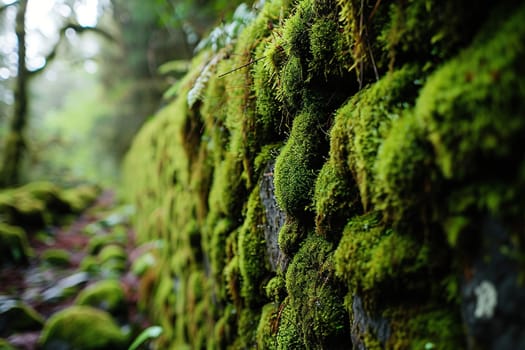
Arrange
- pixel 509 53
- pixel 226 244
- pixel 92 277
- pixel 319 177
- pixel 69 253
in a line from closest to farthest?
pixel 509 53
pixel 319 177
pixel 226 244
pixel 92 277
pixel 69 253

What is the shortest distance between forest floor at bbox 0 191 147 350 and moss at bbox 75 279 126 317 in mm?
185

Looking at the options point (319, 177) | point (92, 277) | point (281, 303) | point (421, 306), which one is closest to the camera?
point (421, 306)

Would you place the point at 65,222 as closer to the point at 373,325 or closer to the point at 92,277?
the point at 92,277

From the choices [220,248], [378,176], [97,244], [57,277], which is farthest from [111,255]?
[378,176]

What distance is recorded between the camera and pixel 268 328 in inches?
72.2

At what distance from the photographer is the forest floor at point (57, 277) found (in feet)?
17.2

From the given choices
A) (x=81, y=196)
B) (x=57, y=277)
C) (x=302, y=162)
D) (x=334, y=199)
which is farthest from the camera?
(x=81, y=196)

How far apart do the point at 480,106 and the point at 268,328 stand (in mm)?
1573

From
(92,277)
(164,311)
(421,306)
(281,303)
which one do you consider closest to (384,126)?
(421,306)

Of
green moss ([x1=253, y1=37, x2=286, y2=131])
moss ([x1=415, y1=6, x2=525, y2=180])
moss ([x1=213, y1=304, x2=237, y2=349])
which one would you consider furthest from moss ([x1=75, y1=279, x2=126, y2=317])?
moss ([x1=415, y1=6, x2=525, y2=180])

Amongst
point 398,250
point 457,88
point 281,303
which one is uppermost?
point 457,88

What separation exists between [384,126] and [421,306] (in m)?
0.55

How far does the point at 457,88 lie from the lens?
Result: 77 centimetres

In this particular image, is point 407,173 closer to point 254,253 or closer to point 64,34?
point 254,253
